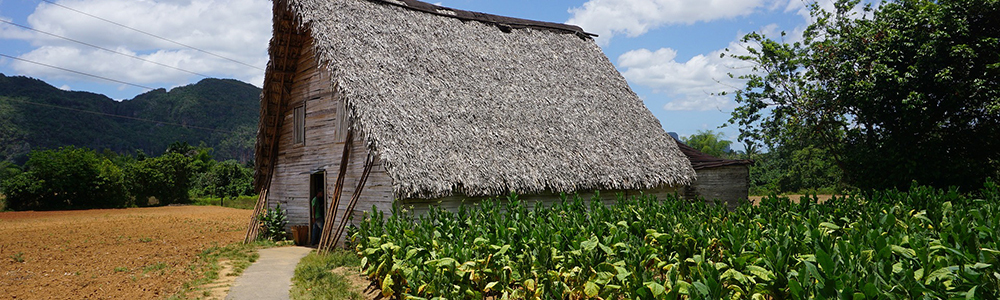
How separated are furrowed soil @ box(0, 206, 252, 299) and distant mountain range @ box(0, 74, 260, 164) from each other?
50917mm

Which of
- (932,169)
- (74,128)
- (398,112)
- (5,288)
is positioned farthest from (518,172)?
(74,128)

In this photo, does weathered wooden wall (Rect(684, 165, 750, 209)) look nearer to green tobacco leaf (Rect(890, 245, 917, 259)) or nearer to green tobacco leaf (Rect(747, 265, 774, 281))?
green tobacco leaf (Rect(890, 245, 917, 259))

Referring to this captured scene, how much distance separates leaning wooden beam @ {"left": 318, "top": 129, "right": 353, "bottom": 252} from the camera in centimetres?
1041

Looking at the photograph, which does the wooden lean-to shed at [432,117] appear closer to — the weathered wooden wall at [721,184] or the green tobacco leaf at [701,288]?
the weathered wooden wall at [721,184]

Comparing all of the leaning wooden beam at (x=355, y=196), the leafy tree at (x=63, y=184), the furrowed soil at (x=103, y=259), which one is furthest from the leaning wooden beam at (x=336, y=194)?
the leafy tree at (x=63, y=184)

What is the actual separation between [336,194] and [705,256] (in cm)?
727

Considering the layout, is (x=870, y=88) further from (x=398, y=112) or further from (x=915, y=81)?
(x=398, y=112)

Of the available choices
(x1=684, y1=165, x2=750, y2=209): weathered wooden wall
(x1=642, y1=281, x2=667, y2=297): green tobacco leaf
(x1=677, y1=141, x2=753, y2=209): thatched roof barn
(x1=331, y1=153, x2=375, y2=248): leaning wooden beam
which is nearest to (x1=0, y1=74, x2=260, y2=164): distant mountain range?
(x1=331, y1=153, x2=375, y2=248): leaning wooden beam

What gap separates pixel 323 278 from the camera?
25.3ft

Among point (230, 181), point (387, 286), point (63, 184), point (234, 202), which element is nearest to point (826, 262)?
point (387, 286)

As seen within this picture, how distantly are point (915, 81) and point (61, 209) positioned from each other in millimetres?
33956

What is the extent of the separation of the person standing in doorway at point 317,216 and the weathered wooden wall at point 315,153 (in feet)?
1.13

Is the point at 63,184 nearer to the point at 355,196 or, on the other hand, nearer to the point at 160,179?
the point at 160,179

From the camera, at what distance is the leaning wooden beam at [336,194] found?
10.4 meters
